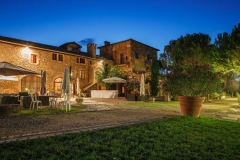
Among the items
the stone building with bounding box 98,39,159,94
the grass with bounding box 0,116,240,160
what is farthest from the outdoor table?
→ the grass with bounding box 0,116,240,160

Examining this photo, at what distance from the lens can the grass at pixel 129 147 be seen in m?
2.37

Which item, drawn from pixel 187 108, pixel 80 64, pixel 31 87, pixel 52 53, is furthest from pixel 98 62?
pixel 187 108

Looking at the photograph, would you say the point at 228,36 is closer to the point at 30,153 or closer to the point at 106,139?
the point at 106,139

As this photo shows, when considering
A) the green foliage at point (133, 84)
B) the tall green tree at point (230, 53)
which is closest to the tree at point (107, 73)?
the green foliage at point (133, 84)

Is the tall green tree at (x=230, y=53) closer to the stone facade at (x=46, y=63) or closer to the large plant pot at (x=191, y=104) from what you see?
the large plant pot at (x=191, y=104)

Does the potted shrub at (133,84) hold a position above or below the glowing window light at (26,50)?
below

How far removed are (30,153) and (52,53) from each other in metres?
18.5

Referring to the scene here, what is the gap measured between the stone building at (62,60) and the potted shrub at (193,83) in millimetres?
11441

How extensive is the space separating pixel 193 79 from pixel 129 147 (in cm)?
434

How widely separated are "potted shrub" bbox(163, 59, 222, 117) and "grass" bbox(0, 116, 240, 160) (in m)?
2.38

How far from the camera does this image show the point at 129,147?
2.71 meters

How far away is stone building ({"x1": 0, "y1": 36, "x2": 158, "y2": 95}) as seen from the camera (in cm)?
1616

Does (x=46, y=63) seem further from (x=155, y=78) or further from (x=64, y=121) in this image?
(x=64, y=121)

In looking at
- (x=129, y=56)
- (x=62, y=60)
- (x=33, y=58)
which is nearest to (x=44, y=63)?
(x=33, y=58)
